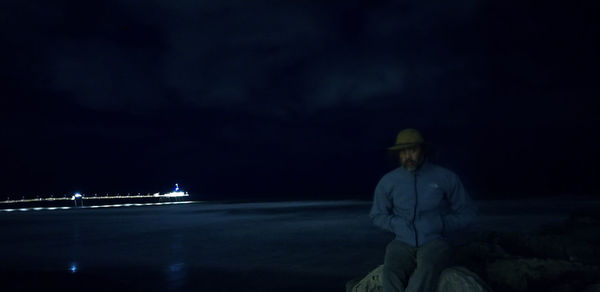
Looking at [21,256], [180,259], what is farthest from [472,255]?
[21,256]

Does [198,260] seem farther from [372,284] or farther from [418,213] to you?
[418,213]

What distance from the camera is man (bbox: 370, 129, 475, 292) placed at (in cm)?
401

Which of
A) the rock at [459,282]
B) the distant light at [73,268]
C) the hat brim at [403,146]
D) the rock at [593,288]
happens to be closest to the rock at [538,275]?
the rock at [593,288]

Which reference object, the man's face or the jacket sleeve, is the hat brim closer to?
the man's face

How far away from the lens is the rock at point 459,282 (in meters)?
4.18

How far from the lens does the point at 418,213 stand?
13.4 ft

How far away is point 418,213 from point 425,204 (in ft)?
0.36

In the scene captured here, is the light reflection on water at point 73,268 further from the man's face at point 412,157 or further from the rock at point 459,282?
the man's face at point 412,157

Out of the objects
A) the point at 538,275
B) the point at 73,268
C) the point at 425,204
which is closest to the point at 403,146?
the point at 425,204

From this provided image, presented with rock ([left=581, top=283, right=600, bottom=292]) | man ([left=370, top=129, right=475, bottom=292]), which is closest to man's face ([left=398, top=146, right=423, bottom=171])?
man ([left=370, top=129, right=475, bottom=292])

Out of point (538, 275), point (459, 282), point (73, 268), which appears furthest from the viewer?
point (73, 268)

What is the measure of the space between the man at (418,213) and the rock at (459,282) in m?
0.21

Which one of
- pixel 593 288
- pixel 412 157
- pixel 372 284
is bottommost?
pixel 593 288

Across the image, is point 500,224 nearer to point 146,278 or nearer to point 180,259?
point 180,259
